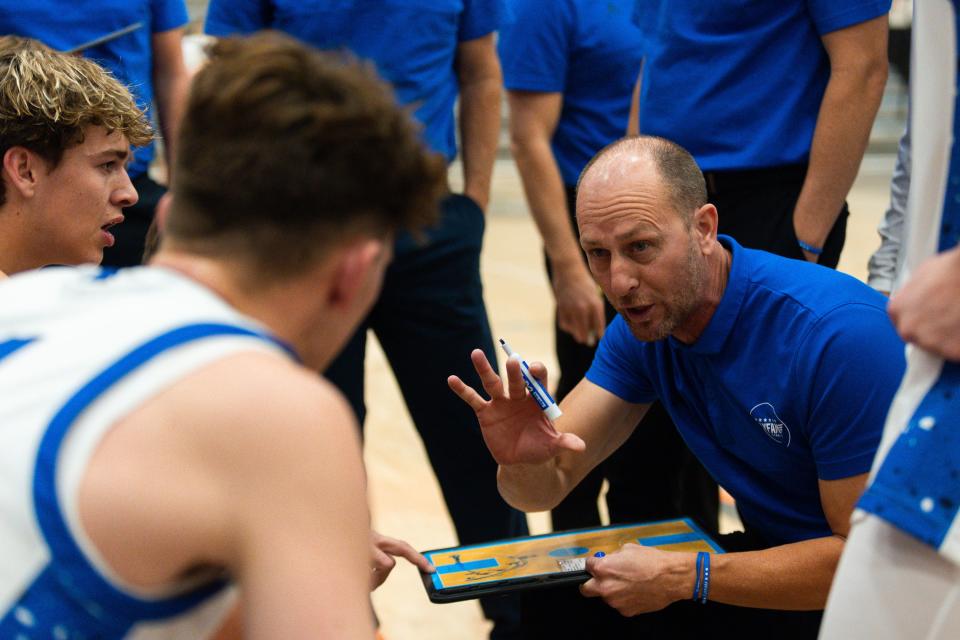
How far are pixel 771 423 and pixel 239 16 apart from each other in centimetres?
152

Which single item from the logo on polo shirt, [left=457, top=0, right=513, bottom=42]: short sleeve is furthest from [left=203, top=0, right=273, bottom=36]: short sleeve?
the logo on polo shirt

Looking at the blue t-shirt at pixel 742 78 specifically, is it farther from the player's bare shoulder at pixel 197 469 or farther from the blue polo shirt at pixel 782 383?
the player's bare shoulder at pixel 197 469

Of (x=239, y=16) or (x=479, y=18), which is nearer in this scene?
(x=239, y=16)

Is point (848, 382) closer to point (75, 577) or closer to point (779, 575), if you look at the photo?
point (779, 575)

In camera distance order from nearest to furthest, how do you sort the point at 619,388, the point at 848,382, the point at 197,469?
the point at 197,469 → the point at 848,382 → the point at 619,388

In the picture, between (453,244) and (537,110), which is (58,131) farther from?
(537,110)

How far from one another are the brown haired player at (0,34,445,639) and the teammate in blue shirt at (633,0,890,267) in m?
1.41

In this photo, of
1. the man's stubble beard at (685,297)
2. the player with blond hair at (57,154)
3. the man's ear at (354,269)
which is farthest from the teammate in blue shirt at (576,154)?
the man's ear at (354,269)

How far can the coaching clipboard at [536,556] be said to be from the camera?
1.70 meters

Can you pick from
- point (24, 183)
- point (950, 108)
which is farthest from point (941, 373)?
point (24, 183)

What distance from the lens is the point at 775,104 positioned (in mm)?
2270

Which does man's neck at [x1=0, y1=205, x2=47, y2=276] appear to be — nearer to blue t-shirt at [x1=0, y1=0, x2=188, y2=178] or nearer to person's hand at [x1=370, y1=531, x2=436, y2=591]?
blue t-shirt at [x1=0, y1=0, x2=188, y2=178]

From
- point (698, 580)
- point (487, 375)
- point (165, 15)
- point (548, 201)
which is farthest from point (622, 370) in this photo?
point (165, 15)

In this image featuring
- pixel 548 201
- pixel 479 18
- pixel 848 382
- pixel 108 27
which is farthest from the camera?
pixel 548 201
